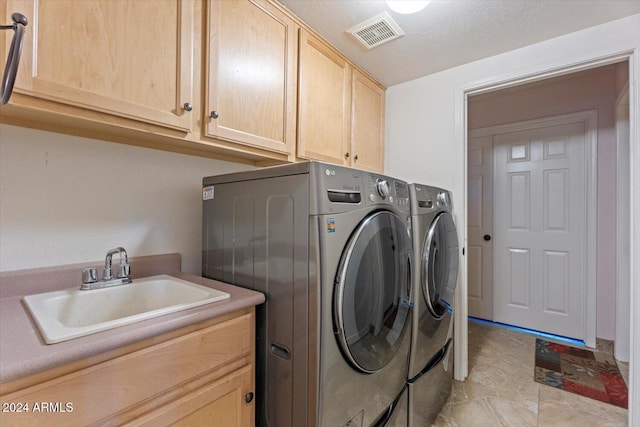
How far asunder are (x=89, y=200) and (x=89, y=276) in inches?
12.6

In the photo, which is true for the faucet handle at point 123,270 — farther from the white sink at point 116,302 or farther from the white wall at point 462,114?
the white wall at point 462,114

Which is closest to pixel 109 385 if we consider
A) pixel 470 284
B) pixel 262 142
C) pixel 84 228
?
pixel 84 228

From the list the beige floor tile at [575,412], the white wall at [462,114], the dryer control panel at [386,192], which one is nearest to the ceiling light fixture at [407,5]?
the white wall at [462,114]

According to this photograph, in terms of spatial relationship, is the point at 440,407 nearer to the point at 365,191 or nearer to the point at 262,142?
the point at 365,191

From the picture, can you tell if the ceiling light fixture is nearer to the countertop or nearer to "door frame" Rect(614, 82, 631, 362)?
the countertop

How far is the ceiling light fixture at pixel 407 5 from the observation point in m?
1.34

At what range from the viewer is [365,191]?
112cm

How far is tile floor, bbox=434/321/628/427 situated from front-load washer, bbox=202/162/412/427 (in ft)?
2.60

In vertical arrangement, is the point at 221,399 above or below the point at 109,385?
below

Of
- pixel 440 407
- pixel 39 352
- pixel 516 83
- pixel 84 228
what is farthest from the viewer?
pixel 516 83

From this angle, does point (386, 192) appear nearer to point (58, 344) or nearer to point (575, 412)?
point (58, 344)

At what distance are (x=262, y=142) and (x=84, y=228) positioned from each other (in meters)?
0.83

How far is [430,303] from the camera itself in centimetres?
154

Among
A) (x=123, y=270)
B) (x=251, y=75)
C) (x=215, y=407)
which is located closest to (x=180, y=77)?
(x=251, y=75)
